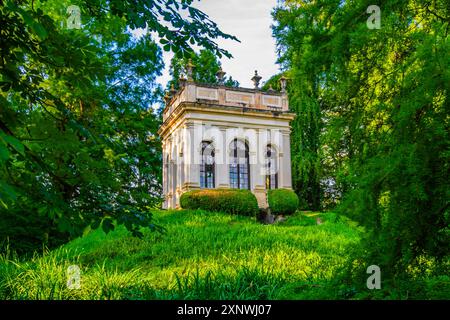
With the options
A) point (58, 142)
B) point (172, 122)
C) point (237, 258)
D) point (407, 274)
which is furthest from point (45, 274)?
point (172, 122)

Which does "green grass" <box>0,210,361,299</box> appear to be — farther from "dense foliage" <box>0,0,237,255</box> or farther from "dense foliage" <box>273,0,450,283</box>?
"dense foliage" <box>0,0,237,255</box>

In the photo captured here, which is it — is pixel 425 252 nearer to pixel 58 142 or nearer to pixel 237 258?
pixel 58 142

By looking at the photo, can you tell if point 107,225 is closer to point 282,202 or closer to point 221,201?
point 221,201

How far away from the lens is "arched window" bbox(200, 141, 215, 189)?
18297 mm

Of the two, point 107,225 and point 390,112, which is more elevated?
point 390,112

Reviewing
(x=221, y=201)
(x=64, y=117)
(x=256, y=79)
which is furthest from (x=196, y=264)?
(x=256, y=79)

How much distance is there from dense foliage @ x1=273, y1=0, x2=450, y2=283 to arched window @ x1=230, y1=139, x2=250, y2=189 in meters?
14.9

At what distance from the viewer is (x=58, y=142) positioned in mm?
3180

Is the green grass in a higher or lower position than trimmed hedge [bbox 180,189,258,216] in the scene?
lower

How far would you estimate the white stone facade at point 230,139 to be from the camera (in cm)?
1783

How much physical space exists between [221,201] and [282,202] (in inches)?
106

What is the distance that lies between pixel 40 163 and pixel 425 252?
2770mm

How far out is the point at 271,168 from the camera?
1912 cm

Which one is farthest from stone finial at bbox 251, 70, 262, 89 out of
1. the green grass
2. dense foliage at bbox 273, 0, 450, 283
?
dense foliage at bbox 273, 0, 450, 283
